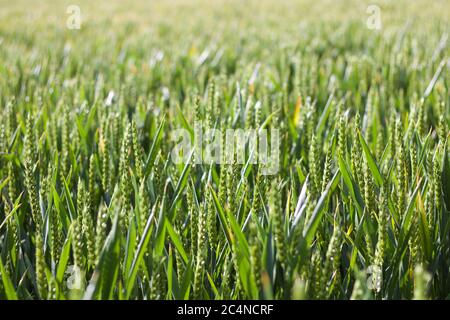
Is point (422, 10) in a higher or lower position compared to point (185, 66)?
higher

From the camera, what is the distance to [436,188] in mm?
819

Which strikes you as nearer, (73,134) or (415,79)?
(73,134)

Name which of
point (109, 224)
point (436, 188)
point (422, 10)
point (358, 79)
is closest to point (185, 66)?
point (358, 79)

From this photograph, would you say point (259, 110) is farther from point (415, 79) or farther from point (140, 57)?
point (140, 57)

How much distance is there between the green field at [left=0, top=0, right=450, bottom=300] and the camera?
0.69 metres

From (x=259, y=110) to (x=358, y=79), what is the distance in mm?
916

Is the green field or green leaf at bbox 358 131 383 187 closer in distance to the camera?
the green field

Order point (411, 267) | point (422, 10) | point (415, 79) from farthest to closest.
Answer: point (422, 10) → point (415, 79) → point (411, 267)

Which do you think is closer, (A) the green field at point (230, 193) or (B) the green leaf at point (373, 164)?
(A) the green field at point (230, 193)

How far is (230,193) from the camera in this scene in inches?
30.6

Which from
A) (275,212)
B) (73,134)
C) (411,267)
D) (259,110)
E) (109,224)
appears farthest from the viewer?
(73,134)

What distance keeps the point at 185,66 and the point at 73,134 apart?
1.25m

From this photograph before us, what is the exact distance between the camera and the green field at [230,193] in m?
0.69
